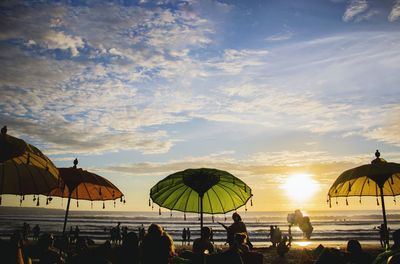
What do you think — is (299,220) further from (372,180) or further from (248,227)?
(248,227)

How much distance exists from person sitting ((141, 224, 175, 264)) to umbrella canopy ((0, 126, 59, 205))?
1841mm

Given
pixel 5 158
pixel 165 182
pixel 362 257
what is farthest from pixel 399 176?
pixel 5 158

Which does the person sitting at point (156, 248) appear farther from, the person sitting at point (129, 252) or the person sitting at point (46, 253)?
the person sitting at point (46, 253)

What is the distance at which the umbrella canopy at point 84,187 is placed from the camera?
28.1ft

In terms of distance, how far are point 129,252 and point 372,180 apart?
7096 millimetres

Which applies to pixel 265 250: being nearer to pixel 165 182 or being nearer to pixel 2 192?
pixel 165 182

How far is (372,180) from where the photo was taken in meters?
9.48

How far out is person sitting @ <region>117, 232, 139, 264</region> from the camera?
258 inches

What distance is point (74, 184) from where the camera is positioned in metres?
8.73

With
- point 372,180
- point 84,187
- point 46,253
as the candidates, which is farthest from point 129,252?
point 372,180

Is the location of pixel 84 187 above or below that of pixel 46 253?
above

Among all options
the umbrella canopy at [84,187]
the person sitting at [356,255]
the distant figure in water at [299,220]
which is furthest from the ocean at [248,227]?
the person sitting at [356,255]

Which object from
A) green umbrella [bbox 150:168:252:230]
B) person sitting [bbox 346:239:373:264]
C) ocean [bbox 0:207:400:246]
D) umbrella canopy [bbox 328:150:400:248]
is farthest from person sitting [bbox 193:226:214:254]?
ocean [bbox 0:207:400:246]

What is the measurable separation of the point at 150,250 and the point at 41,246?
443cm
